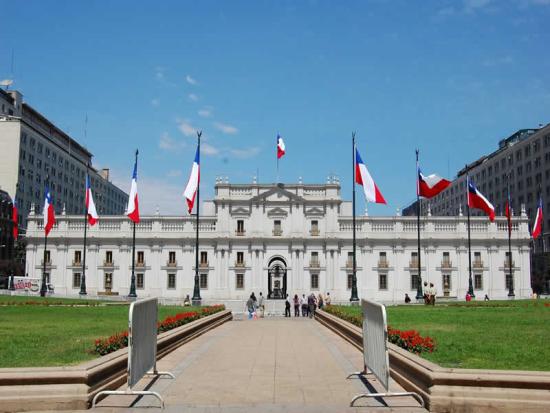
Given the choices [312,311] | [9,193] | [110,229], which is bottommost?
[312,311]

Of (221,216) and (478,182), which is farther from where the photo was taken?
(478,182)

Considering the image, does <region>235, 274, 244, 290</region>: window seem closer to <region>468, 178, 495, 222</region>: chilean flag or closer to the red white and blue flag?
the red white and blue flag

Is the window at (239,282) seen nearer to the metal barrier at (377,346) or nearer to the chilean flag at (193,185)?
the chilean flag at (193,185)

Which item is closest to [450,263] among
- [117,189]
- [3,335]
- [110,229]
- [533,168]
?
[533,168]

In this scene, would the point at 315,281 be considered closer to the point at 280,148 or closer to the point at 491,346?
the point at 280,148

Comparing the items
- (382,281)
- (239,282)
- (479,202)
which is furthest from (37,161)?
(479,202)

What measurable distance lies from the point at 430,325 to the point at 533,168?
218ft

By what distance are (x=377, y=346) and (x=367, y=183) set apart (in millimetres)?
27289

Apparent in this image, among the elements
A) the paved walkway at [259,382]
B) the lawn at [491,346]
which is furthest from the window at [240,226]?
the paved walkway at [259,382]

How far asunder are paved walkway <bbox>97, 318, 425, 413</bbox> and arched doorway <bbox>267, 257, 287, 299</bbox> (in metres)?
53.6

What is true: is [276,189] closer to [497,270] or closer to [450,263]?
[450,263]

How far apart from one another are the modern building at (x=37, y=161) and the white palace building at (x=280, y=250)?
9167 mm

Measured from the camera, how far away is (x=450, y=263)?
67562 millimetres

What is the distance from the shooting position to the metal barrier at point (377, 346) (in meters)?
8.33
